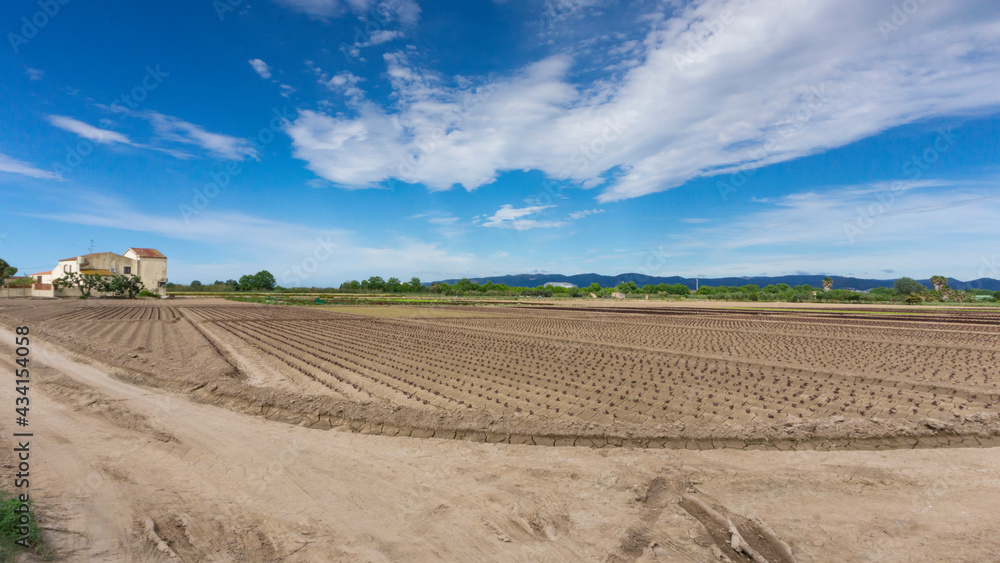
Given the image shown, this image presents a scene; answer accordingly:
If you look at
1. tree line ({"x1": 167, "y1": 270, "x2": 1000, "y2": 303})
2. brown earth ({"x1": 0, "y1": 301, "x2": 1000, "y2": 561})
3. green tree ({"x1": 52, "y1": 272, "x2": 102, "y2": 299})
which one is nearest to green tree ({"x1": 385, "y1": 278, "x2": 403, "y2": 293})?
tree line ({"x1": 167, "y1": 270, "x2": 1000, "y2": 303})

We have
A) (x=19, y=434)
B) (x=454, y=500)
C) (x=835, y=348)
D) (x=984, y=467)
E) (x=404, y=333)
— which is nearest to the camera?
(x=454, y=500)

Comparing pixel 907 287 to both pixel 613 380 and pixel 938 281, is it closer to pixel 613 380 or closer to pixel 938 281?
pixel 938 281

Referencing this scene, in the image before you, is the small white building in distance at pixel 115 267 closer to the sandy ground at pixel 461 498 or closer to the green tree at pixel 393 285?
the green tree at pixel 393 285

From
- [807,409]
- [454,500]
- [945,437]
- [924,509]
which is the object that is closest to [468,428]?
[454,500]

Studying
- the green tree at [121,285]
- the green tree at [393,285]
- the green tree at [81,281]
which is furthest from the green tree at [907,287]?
the green tree at [81,281]

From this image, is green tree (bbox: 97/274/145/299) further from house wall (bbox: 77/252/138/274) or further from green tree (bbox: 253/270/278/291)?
green tree (bbox: 253/270/278/291)

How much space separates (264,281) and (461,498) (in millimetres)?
150861

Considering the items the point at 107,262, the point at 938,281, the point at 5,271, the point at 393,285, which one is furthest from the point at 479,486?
the point at 393,285

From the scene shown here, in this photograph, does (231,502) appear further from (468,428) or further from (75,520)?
(468,428)

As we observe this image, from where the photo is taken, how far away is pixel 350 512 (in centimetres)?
458

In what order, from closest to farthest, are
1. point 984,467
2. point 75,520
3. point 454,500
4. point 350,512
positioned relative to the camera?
point 75,520 → point 350,512 → point 454,500 → point 984,467

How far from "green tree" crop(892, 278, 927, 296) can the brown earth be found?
354ft

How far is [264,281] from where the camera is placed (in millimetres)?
136000

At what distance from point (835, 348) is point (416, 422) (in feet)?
53.7
